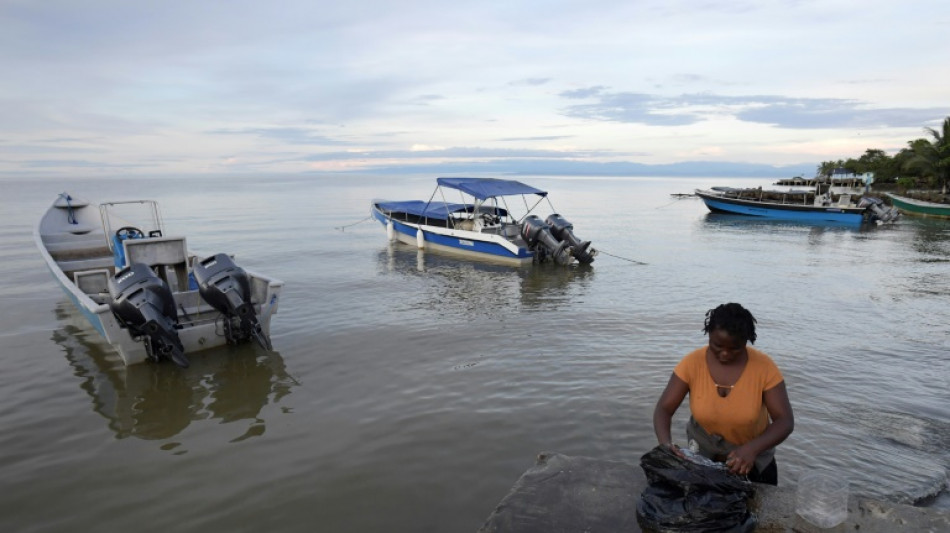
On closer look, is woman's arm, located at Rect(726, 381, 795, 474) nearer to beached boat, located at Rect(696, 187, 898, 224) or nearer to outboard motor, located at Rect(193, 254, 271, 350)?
outboard motor, located at Rect(193, 254, 271, 350)

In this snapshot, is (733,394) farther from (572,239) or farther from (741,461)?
(572,239)

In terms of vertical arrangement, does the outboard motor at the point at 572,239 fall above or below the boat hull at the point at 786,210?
above

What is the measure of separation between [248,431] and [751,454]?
18.3 ft

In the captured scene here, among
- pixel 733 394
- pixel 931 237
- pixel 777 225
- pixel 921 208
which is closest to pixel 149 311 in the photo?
pixel 733 394

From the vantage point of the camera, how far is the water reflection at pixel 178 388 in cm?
678

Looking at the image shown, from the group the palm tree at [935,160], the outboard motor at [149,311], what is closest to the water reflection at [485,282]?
the outboard motor at [149,311]

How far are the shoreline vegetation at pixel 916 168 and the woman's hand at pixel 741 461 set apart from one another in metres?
46.8

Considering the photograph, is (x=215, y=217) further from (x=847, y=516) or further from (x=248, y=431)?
(x=847, y=516)

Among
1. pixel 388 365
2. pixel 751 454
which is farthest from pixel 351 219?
pixel 751 454

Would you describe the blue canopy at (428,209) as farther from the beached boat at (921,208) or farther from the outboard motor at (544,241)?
the beached boat at (921,208)

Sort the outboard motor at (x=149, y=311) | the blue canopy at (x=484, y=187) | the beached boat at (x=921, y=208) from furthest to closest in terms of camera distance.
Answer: the beached boat at (x=921, y=208)
the blue canopy at (x=484, y=187)
the outboard motor at (x=149, y=311)

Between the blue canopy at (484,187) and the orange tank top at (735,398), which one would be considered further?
the blue canopy at (484,187)

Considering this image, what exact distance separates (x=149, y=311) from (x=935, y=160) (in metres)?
57.9

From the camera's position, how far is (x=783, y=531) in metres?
3.01
